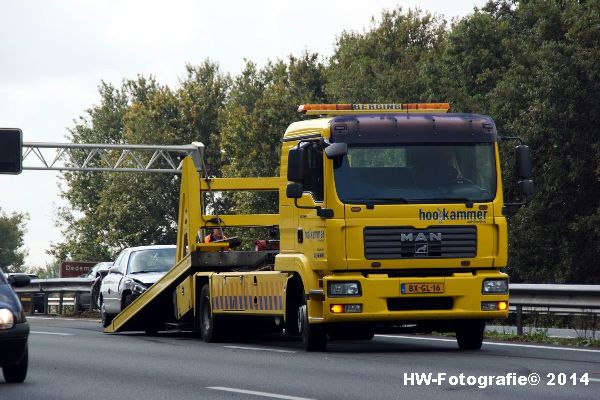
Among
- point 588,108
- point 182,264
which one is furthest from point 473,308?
point 588,108

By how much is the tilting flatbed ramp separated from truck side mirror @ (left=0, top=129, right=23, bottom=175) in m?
4.27

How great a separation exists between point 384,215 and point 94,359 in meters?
3.79

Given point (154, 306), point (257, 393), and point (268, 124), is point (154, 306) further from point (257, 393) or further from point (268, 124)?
point (268, 124)

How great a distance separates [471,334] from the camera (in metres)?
18.4

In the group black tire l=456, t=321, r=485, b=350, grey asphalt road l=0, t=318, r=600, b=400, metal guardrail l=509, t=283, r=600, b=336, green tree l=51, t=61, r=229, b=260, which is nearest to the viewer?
grey asphalt road l=0, t=318, r=600, b=400

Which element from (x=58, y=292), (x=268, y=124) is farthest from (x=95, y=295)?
(x=268, y=124)

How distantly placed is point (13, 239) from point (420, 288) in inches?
6314

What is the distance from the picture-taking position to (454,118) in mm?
17797

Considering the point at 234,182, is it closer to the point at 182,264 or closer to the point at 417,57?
the point at 182,264

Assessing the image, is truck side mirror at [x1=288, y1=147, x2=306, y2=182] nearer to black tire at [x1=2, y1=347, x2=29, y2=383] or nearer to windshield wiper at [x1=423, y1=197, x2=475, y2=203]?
windshield wiper at [x1=423, y1=197, x2=475, y2=203]

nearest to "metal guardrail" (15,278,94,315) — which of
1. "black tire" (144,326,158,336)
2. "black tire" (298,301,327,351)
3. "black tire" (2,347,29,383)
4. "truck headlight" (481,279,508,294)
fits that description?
"black tire" (144,326,158,336)

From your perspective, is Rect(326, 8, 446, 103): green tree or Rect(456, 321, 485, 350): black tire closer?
Rect(456, 321, 485, 350): black tire

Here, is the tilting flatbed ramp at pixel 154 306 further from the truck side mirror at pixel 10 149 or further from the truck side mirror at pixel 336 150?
the truck side mirror at pixel 336 150

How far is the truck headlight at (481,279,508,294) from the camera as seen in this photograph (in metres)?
17.4
